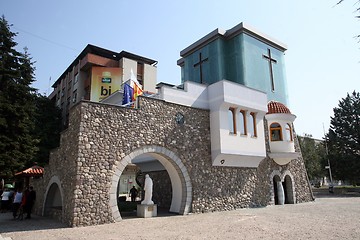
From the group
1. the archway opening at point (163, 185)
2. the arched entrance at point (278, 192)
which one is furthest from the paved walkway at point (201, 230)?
the arched entrance at point (278, 192)

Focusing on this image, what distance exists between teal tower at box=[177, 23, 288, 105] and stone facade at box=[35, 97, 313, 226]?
5.75m

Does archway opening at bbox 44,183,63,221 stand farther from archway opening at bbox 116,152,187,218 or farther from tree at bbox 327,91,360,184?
tree at bbox 327,91,360,184

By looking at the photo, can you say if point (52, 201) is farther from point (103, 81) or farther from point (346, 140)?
point (346, 140)

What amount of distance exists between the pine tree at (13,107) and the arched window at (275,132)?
1774 centimetres

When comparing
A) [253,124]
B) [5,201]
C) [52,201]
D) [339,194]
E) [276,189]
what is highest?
[253,124]

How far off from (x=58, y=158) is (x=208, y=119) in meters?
8.04

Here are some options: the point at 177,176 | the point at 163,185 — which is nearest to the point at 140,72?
the point at 163,185

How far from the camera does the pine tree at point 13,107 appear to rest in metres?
18.4

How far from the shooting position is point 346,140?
31.9 meters

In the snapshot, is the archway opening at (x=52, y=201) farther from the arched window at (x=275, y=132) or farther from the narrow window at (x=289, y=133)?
the narrow window at (x=289, y=133)

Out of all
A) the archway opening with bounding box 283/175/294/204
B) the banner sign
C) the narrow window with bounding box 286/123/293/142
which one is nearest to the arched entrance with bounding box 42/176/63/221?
the narrow window with bounding box 286/123/293/142

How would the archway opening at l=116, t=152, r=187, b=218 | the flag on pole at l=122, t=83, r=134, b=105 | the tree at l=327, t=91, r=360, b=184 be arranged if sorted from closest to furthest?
the archway opening at l=116, t=152, r=187, b=218, the flag on pole at l=122, t=83, r=134, b=105, the tree at l=327, t=91, r=360, b=184

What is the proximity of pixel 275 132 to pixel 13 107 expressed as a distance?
751 inches

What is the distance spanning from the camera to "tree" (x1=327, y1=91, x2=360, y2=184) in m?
30.6
